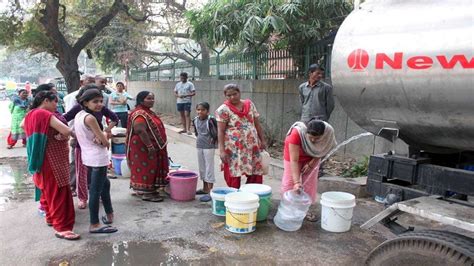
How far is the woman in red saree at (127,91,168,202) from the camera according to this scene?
4988 millimetres

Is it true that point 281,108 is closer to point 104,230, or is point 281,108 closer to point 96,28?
point 104,230

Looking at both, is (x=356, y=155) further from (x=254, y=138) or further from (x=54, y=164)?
(x=54, y=164)

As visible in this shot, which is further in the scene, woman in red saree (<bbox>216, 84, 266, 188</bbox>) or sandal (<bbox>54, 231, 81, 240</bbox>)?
woman in red saree (<bbox>216, 84, 266, 188</bbox>)

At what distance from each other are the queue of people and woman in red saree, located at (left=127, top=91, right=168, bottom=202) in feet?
0.04

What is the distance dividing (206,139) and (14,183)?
130 inches

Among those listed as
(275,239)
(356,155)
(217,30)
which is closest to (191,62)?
(217,30)

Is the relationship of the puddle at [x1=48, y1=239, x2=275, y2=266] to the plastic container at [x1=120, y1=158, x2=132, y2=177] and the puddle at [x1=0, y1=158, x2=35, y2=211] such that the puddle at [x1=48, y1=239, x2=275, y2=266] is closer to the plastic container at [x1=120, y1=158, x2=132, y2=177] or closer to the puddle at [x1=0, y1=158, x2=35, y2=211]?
the puddle at [x1=0, y1=158, x2=35, y2=211]

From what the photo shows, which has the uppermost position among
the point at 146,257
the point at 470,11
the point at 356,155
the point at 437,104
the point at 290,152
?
the point at 470,11

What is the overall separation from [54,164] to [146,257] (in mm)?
1321

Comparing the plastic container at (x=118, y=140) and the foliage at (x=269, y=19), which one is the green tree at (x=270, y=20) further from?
the plastic container at (x=118, y=140)

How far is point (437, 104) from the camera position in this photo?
2127mm

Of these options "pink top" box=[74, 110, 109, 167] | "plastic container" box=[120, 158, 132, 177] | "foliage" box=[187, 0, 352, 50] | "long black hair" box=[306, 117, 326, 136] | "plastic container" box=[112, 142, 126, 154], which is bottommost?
"plastic container" box=[120, 158, 132, 177]

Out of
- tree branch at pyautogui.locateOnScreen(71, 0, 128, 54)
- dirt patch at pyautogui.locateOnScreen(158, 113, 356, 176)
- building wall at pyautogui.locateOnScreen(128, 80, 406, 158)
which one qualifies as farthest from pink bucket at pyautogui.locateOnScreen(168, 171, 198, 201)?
tree branch at pyautogui.locateOnScreen(71, 0, 128, 54)

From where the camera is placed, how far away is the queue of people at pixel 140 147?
4.01 metres
